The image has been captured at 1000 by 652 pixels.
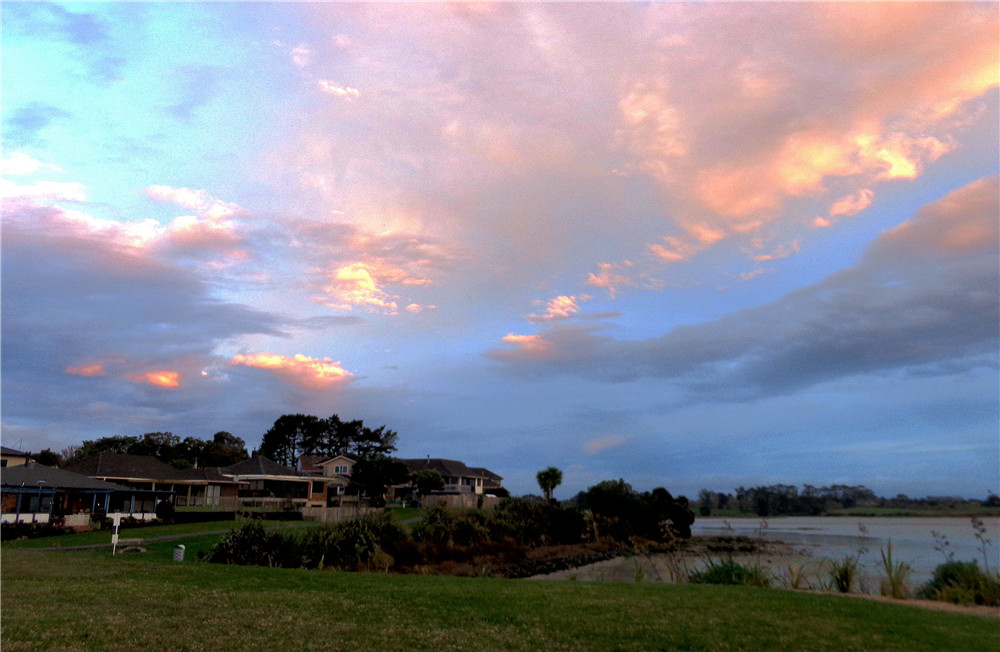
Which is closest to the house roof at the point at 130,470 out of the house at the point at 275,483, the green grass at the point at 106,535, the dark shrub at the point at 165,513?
the house at the point at 275,483

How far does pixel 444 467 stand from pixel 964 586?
3135 inches

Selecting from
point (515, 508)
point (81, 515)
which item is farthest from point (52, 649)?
point (515, 508)

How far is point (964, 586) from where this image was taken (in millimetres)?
18859

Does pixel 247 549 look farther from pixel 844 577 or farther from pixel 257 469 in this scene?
pixel 257 469

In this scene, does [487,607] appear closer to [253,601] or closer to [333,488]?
[253,601]

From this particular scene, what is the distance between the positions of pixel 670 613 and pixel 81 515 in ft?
131

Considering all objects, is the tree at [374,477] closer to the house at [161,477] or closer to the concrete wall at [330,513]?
the house at [161,477]

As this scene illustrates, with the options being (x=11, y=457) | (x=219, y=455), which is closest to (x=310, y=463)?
(x=219, y=455)

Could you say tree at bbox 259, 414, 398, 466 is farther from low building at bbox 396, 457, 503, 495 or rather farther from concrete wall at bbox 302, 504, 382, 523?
concrete wall at bbox 302, 504, 382, 523

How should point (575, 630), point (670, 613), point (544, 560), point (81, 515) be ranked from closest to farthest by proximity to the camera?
point (575, 630), point (670, 613), point (544, 560), point (81, 515)

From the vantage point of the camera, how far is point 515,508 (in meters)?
50.2

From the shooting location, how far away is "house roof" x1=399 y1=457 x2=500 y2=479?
94000mm

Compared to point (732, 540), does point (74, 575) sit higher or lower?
higher

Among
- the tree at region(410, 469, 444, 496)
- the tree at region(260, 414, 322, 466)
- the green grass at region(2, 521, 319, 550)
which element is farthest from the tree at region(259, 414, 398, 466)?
the green grass at region(2, 521, 319, 550)
